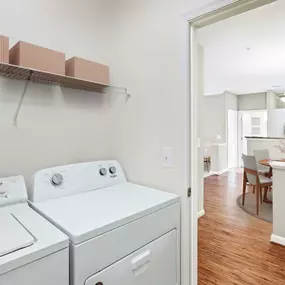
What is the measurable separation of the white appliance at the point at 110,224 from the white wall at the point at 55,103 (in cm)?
23

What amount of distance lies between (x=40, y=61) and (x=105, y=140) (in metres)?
0.82

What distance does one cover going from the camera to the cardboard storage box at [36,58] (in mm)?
1290

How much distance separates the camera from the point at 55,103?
1.63m

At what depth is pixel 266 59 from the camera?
418 centimetres

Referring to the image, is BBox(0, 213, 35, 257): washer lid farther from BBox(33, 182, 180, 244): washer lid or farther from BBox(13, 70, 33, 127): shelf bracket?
BBox(13, 70, 33, 127): shelf bracket

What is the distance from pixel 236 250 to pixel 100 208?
1925mm

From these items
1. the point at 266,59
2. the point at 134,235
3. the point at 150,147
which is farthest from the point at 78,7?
the point at 266,59

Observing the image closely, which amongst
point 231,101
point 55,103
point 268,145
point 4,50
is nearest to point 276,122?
point 231,101

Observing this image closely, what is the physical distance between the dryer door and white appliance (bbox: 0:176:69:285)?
0.17 m

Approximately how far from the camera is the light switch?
5.01 ft

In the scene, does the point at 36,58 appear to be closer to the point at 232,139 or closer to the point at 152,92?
the point at 152,92

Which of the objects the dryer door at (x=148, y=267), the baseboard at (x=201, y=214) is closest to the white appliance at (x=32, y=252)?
the dryer door at (x=148, y=267)

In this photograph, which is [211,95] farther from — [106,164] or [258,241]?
[106,164]

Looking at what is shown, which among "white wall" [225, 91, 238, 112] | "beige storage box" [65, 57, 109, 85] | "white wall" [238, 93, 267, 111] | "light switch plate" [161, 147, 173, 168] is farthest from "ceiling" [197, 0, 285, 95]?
"light switch plate" [161, 147, 173, 168]
